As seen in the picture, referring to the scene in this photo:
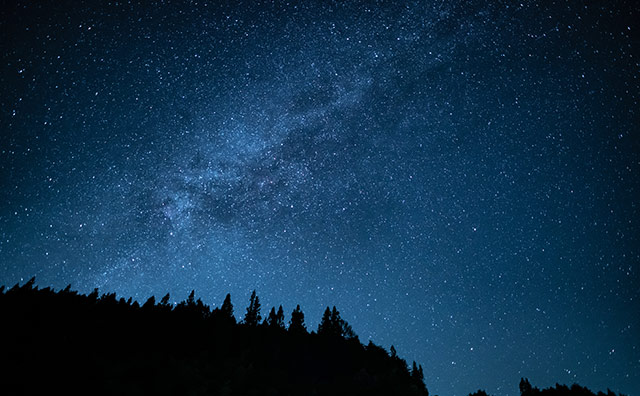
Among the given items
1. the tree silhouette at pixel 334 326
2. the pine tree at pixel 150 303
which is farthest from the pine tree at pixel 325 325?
the pine tree at pixel 150 303

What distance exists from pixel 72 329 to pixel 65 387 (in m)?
22.6

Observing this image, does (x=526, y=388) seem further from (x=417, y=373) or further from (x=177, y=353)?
(x=177, y=353)

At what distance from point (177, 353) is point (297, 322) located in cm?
2658

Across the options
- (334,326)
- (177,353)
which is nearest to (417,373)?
(334,326)

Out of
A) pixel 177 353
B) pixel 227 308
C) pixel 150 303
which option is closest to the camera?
pixel 177 353

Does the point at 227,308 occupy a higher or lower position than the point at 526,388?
higher

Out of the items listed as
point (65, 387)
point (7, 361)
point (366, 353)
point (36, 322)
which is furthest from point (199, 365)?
point (366, 353)

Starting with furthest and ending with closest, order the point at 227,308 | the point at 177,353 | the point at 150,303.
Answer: the point at 227,308, the point at 150,303, the point at 177,353

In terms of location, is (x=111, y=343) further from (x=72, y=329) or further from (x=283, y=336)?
(x=283, y=336)

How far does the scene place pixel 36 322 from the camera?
51594 mm

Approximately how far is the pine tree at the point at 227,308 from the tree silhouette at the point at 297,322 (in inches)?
466

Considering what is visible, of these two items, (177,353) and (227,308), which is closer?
(177,353)

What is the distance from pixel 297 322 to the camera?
73.5 metres

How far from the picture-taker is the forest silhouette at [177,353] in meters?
39.4
